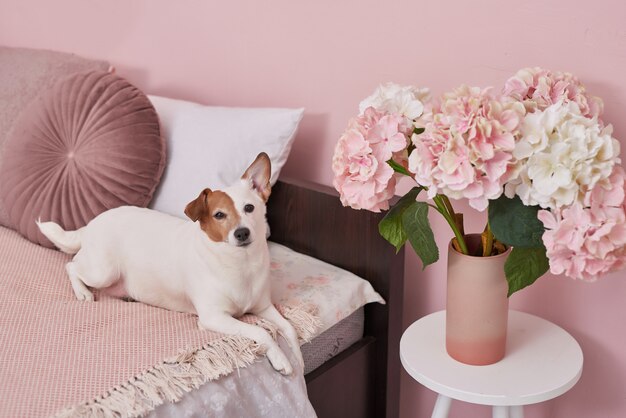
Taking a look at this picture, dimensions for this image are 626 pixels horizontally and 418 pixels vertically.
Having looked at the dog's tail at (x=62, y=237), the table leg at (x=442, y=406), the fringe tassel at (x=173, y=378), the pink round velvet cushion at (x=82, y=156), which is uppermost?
the pink round velvet cushion at (x=82, y=156)

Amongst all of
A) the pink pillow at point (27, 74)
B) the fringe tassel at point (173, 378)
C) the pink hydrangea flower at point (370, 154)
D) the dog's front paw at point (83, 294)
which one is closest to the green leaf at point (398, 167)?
the pink hydrangea flower at point (370, 154)

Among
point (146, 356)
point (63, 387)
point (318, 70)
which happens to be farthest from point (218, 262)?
point (318, 70)

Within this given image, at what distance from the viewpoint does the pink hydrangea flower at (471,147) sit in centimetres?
105

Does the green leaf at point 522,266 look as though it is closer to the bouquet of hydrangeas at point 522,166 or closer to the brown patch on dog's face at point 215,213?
the bouquet of hydrangeas at point 522,166

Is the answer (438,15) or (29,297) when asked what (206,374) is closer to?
(29,297)

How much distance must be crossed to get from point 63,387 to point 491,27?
97cm

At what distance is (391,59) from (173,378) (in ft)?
2.56

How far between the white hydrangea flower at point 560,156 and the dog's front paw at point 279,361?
0.51m

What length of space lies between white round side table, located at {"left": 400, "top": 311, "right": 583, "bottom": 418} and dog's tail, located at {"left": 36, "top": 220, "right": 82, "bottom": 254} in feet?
2.54

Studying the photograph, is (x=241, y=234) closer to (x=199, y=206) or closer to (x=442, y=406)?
(x=199, y=206)

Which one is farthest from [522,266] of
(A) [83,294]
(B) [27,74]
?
(B) [27,74]

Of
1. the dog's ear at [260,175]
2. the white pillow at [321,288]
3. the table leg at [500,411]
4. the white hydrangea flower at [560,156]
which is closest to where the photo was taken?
the white hydrangea flower at [560,156]

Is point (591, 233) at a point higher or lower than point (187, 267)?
higher

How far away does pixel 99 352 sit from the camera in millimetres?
1248
